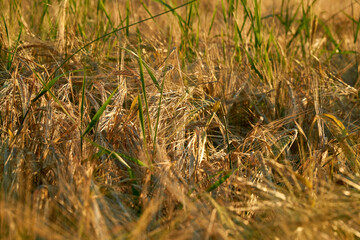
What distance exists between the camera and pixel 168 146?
1390mm

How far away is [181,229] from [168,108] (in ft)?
2.03

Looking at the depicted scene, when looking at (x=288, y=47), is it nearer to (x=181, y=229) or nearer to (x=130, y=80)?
(x=130, y=80)

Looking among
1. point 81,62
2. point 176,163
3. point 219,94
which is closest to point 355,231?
point 176,163

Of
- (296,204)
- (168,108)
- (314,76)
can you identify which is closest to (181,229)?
(296,204)

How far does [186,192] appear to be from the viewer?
3.53 ft

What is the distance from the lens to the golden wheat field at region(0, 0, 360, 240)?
2.96ft

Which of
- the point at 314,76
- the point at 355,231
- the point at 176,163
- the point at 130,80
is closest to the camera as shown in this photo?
the point at 355,231

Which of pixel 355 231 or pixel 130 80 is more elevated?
pixel 130 80

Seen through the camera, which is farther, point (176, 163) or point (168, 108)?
point (168, 108)

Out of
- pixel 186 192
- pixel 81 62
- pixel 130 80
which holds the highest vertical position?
pixel 81 62

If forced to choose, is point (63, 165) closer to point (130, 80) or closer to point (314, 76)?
point (130, 80)

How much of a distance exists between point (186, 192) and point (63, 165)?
33 cm

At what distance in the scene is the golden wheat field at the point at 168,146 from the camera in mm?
903

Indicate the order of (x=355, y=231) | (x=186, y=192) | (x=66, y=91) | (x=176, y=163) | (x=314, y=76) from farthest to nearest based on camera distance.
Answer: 1. (x=314, y=76)
2. (x=66, y=91)
3. (x=176, y=163)
4. (x=186, y=192)
5. (x=355, y=231)
